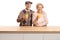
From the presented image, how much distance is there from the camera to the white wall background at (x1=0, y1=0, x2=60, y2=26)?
3.58ft

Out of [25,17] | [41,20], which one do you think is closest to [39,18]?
[41,20]

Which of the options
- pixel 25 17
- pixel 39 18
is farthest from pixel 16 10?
pixel 39 18

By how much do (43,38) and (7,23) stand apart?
0.37 metres

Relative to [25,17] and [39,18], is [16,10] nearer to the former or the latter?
[25,17]

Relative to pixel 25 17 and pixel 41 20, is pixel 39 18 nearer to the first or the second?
pixel 41 20

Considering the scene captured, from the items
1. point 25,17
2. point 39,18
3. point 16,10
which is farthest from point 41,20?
point 16,10

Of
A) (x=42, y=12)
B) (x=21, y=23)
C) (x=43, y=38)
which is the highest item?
(x=42, y=12)

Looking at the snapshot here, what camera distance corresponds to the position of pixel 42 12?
1.11 metres

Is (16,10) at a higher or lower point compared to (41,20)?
higher

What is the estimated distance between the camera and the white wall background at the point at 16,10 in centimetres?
109

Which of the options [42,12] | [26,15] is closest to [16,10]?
[26,15]

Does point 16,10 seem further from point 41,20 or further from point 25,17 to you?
point 41,20

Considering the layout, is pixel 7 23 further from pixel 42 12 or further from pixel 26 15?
pixel 42 12

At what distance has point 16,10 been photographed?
1.09 metres
